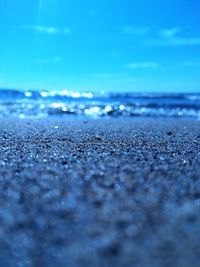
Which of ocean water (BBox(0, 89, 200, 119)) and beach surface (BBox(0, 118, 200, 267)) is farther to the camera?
ocean water (BBox(0, 89, 200, 119))

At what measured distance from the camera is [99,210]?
123 inches

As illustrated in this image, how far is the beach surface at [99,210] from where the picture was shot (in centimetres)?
241

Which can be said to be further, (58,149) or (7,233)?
(58,149)

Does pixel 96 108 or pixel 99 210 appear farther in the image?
pixel 96 108

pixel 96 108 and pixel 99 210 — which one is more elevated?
pixel 96 108

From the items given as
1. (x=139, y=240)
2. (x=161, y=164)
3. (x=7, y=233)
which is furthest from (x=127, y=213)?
(x=161, y=164)

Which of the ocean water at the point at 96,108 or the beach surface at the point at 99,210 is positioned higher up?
the ocean water at the point at 96,108

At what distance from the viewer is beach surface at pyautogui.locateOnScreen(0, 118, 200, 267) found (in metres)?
2.41

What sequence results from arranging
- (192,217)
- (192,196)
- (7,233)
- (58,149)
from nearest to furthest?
(7,233), (192,217), (192,196), (58,149)

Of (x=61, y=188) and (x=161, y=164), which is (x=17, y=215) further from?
(x=161, y=164)

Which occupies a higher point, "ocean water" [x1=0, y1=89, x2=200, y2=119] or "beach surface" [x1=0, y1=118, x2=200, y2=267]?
"ocean water" [x1=0, y1=89, x2=200, y2=119]

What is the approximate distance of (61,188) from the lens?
380 centimetres

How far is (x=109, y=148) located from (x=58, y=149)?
898 mm

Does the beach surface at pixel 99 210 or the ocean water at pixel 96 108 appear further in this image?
the ocean water at pixel 96 108
